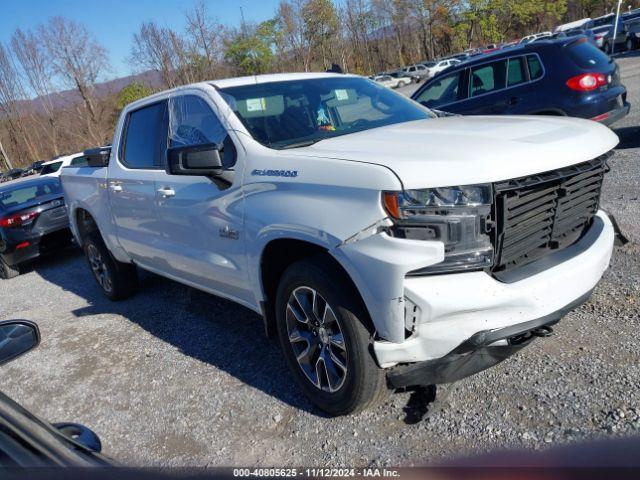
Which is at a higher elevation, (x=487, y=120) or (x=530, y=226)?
(x=487, y=120)

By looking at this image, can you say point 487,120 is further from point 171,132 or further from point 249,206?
point 171,132

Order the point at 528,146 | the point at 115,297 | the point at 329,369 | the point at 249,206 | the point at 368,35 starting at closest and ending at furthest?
the point at 528,146, the point at 329,369, the point at 249,206, the point at 115,297, the point at 368,35

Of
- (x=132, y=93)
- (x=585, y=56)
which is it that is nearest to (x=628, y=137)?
(x=585, y=56)

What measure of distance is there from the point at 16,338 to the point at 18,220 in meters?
7.28

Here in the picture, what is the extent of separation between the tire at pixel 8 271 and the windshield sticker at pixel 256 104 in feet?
21.9

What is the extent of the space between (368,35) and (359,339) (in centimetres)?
6870

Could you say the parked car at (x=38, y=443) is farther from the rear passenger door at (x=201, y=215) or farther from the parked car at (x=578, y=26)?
the parked car at (x=578, y=26)

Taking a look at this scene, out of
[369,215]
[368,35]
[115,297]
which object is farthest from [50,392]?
[368,35]

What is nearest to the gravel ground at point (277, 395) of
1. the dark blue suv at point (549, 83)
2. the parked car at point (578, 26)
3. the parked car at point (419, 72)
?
the dark blue suv at point (549, 83)

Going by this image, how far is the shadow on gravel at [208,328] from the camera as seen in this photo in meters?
3.58

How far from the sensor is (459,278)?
7.68ft

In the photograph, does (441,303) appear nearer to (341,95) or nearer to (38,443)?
(38,443)

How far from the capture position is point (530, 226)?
8.41ft

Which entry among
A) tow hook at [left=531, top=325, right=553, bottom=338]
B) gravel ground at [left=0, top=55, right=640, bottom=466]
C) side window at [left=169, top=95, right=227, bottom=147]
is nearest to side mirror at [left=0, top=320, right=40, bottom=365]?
gravel ground at [left=0, top=55, right=640, bottom=466]
